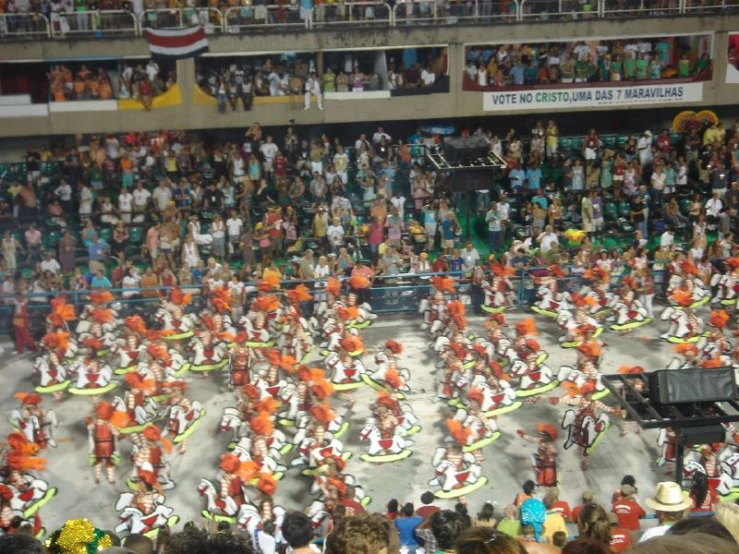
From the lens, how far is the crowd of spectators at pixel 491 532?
3.96 metres

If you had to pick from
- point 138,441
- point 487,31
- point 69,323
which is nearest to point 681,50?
point 487,31

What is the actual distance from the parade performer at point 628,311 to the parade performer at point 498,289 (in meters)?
1.96

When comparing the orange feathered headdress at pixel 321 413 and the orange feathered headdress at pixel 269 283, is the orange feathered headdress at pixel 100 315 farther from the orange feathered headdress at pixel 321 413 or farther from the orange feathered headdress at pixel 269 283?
the orange feathered headdress at pixel 321 413

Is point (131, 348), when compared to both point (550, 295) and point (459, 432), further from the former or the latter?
point (550, 295)

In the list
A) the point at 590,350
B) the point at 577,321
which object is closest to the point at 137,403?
the point at 590,350

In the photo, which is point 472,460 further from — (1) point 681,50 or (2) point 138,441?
(1) point 681,50

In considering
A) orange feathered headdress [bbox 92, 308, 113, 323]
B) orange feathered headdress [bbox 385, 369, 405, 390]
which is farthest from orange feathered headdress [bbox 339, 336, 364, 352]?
orange feathered headdress [bbox 92, 308, 113, 323]

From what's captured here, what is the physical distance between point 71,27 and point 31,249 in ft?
17.9

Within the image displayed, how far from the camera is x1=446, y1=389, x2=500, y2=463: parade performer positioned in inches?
583

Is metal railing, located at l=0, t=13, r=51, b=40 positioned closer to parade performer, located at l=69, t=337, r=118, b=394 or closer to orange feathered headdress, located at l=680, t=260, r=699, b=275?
parade performer, located at l=69, t=337, r=118, b=394

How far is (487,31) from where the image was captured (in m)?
25.2

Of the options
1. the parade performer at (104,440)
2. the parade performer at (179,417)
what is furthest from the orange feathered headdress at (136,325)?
the parade performer at (104,440)

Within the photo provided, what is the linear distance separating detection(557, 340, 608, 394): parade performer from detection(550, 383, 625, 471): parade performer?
596mm

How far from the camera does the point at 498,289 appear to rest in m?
20.3
